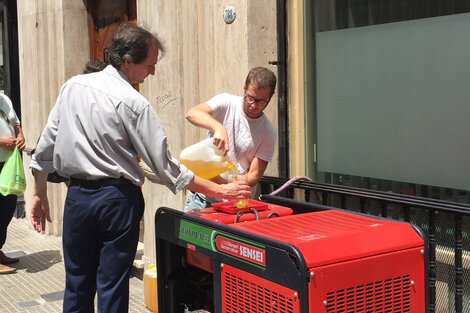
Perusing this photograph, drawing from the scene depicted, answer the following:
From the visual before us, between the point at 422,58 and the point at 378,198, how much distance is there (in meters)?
1.29

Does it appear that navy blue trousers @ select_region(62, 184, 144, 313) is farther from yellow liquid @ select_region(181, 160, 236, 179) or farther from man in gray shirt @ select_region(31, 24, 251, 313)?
yellow liquid @ select_region(181, 160, 236, 179)

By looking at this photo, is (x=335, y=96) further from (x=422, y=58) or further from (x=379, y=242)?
(x=379, y=242)

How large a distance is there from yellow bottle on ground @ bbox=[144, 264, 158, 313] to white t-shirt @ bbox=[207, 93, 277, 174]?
146 cm

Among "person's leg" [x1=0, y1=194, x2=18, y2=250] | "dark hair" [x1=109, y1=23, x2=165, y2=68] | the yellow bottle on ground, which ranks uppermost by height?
"dark hair" [x1=109, y1=23, x2=165, y2=68]

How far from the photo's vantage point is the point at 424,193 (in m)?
4.30

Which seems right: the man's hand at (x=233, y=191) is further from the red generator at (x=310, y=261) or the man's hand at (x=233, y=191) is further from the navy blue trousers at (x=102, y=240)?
the navy blue trousers at (x=102, y=240)

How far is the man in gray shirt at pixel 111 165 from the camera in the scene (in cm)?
320

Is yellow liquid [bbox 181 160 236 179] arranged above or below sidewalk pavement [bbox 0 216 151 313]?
above

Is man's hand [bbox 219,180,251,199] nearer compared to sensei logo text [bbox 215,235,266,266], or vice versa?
sensei logo text [bbox 215,235,266,266]

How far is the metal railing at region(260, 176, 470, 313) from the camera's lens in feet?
10.3

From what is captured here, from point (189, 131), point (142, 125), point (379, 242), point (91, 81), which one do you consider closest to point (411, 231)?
point (379, 242)

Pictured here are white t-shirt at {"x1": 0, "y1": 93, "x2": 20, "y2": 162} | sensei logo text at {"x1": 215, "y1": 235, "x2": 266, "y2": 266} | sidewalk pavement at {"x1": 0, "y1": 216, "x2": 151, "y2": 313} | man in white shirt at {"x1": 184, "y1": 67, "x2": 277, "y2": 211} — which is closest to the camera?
sensei logo text at {"x1": 215, "y1": 235, "x2": 266, "y2": 266}

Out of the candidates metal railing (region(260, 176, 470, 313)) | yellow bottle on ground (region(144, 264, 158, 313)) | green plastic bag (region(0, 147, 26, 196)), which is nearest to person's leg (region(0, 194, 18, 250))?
green plastic bag (region(0, 147, 26, 196))

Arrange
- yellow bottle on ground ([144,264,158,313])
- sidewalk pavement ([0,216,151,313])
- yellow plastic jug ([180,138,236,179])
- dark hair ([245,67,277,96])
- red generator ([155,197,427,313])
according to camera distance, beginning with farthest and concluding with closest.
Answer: sidewalk pavement ([0,216,151,313]) → yellow bottle on ground ([144,264,158,313]) → dark hair ([245,67,277,96]) → yellow plastic jug ([180,138,236,179]) → red generator ([155,197,427,313])
